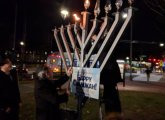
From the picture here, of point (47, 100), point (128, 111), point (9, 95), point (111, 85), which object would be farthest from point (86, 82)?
point (128, 111)

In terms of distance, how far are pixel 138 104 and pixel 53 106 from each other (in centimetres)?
781

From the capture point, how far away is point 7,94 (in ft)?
20.6

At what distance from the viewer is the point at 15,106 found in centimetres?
651

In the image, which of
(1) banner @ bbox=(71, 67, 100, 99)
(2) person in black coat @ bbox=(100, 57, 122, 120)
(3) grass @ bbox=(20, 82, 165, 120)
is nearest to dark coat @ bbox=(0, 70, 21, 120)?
(1) banner @ bbox=(71, 67, 100, 99)

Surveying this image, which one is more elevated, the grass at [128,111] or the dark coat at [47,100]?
the dark coat at [47,100]

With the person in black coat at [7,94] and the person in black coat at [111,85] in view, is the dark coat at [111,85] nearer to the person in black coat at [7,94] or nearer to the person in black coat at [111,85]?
the person in black coat at [111,85]

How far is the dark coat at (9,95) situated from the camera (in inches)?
244

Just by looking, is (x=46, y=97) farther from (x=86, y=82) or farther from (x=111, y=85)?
(x=111, y=85)

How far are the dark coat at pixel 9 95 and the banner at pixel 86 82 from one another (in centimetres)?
110

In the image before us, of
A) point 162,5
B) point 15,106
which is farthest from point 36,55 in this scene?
point 15,106

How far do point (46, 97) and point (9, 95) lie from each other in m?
1.11

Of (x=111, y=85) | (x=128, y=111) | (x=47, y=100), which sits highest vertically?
(x=111, y=85)

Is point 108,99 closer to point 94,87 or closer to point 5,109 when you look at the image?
point 94,87

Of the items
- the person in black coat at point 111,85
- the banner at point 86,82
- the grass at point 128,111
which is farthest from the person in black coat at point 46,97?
Result: the grass at point 128,111
